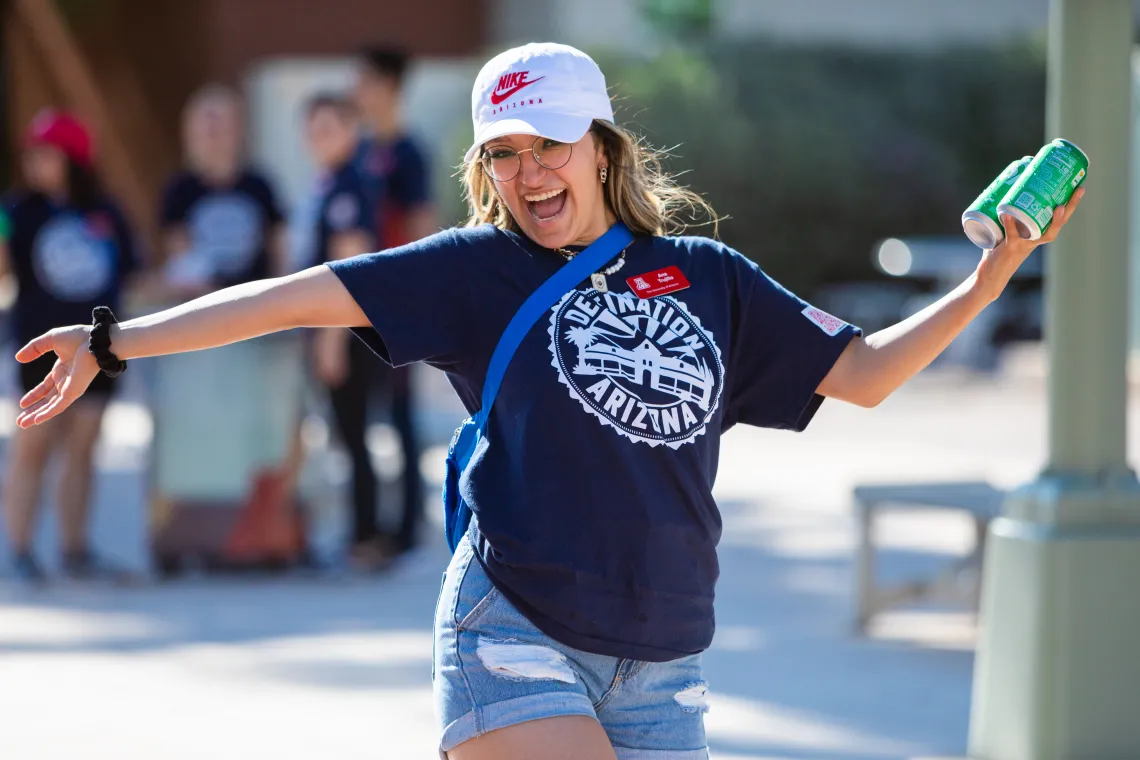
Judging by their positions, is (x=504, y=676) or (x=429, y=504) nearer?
(x=504, y=676)

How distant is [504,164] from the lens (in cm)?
300

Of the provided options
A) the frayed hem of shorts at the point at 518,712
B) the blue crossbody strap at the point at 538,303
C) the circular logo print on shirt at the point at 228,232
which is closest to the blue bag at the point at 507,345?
the blue crossbody strap at the point at 538,303

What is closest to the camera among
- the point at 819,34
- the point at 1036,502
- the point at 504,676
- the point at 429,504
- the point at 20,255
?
the point at 504,676

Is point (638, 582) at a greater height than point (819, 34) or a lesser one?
lesser

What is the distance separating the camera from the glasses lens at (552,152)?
9.82ft

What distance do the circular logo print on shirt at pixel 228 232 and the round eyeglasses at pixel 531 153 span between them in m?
5.12

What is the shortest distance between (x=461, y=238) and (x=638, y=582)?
66cm

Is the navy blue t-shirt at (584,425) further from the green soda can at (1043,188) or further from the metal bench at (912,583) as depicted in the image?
the metal bench at (912,583)

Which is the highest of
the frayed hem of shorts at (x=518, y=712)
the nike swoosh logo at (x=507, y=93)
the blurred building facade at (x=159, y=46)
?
the blurred building facade at (x=159, y=46)

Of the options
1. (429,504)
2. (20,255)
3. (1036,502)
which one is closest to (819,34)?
(429,504)

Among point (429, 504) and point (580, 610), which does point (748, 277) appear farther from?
point (429, 504)

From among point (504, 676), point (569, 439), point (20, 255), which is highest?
point (20, 255)

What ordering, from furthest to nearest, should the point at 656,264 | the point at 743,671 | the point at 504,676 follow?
the point at 743,671
the point at 656,264
the point at 504,676

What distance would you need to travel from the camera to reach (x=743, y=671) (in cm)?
612
